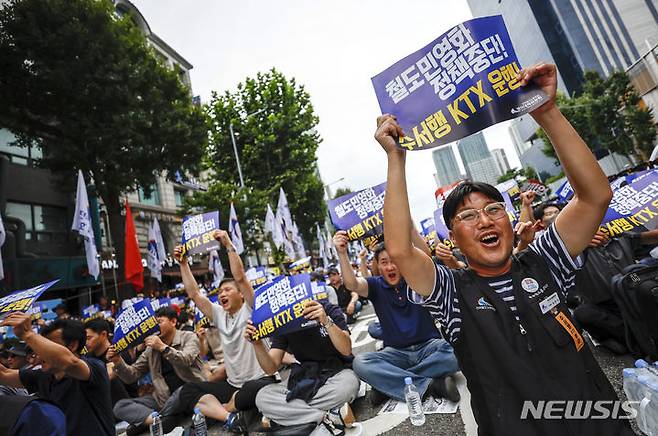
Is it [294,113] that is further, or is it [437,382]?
[294,113]

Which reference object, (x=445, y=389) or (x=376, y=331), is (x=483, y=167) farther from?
(x=445, y=389)

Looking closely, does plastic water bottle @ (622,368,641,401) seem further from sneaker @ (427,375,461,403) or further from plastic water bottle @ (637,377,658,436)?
sneaker @ (427,375,461,403)

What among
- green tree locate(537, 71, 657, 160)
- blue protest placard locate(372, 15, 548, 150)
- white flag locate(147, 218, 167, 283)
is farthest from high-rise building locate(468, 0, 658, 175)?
blue protest placard locate(372, 15, 548, 150)

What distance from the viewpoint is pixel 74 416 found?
260 centimetres

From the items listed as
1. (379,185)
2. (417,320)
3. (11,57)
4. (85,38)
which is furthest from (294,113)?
(417,320)

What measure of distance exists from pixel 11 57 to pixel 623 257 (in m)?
17.8

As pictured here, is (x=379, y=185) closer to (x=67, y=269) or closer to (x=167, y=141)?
(x=167, y=141)

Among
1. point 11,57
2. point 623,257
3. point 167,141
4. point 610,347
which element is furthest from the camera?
point 167,141

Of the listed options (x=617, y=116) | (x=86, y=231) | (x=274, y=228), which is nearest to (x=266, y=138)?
(x=274, y=228)

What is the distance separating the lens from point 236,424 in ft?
12.1

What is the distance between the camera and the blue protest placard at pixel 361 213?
5.12 meters

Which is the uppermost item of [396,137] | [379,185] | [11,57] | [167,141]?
[11,57]

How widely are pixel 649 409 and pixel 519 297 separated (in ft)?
4.86

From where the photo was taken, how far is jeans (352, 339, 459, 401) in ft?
11.2
